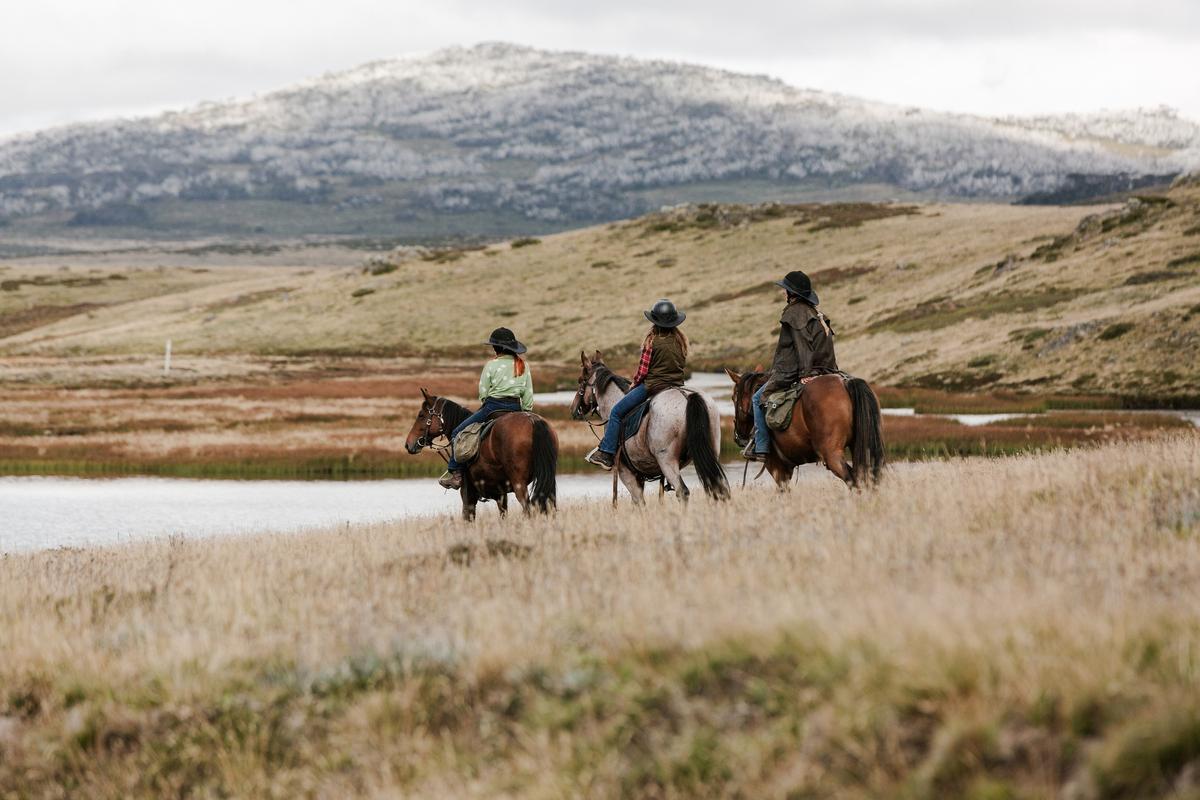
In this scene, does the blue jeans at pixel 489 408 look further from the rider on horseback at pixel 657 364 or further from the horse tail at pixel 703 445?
the horse tail at pixel 703 445

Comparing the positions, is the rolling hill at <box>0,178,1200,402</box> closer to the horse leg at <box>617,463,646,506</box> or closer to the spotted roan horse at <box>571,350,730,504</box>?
the spotted roan horse at <box>571,350,730,504</box>

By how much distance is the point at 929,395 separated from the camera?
52.2 m

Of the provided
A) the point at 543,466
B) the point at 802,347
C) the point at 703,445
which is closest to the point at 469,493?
the point at 543,466

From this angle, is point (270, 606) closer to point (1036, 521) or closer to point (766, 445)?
point (1036, 521)

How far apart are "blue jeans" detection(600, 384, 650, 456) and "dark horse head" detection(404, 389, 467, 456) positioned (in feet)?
7.62

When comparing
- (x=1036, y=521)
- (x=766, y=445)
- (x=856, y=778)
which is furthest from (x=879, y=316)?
(x=856, y=778)

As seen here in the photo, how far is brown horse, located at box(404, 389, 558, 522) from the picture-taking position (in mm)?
16391

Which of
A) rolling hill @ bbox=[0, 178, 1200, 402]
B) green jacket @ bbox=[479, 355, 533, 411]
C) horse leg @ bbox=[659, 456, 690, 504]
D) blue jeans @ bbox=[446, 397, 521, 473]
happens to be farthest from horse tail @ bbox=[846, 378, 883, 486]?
rolling hill @ bbox=[0, 178, 1200, 402]

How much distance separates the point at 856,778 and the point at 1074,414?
38.3 meters

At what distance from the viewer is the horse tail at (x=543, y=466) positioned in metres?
16.4

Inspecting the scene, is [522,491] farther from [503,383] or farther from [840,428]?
[840,428]

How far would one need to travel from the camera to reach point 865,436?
1544 centimetres

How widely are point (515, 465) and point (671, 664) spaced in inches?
376

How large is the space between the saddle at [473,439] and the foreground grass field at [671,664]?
4895 millimetres
